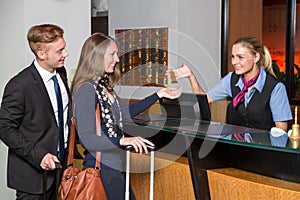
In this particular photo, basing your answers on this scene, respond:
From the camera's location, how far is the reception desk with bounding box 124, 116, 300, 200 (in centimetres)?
246

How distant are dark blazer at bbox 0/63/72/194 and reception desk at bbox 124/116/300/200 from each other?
24.8 inches

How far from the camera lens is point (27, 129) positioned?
105 inches

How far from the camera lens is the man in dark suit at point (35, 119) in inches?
102

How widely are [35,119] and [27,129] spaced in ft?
0.21

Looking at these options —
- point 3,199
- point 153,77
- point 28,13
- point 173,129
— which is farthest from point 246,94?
point 153,77

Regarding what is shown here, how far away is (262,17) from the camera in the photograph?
5.80 m


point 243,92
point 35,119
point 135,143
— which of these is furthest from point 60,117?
point 243,92

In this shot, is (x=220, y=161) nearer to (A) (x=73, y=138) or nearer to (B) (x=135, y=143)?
(B) (x=135, y=143)

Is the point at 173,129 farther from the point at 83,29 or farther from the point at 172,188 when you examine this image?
the point at 83,29

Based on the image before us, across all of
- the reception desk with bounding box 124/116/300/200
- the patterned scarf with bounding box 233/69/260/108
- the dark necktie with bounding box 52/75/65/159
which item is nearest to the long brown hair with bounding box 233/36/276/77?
the patterned scarf with bounding box 233/69/260/108

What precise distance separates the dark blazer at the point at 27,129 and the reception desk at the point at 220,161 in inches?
24.8

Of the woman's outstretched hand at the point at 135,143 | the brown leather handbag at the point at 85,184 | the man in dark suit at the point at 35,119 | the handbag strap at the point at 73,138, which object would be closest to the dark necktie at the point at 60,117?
the man in dark suit at the point at 35,119

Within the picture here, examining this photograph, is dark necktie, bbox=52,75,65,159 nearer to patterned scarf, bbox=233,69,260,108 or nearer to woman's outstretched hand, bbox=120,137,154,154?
woman's outstretched hand, bbox=120,137,154,154

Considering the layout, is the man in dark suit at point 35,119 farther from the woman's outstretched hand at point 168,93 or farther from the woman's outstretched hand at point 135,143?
the woman's outstretched hand at point 168,93
